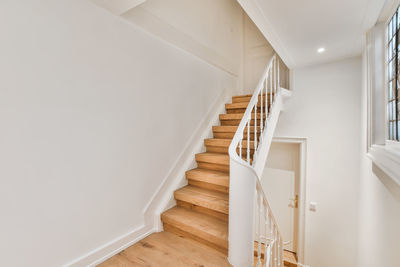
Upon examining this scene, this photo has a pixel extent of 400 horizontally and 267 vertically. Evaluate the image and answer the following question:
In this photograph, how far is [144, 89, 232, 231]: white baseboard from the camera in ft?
6.84

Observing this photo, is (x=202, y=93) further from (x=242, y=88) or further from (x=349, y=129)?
(x=349, y=129)

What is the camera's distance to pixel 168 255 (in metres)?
1.68

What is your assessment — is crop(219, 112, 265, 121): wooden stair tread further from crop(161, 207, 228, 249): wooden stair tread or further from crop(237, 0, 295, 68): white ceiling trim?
crop(161, 207, 228, 249): wooden stair tread

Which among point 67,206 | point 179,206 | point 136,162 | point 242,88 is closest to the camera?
point 67,206

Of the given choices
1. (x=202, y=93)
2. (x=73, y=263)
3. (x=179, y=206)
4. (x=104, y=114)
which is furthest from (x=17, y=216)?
(x=202, y=93)

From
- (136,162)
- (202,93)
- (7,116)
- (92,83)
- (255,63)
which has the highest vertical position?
(255,63)

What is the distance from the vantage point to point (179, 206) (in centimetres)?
230

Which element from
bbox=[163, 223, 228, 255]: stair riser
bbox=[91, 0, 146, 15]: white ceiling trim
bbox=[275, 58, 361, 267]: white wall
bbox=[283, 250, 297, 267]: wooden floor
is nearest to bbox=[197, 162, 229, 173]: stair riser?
bbox=[163, 223, 228, 255]: stair riser

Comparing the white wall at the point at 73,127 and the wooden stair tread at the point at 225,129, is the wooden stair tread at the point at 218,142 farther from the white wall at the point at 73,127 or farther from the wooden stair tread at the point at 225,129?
the white wall at the point at 73,127

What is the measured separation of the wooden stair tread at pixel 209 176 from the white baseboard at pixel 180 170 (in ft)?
0.37

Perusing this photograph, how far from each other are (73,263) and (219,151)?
192 cm

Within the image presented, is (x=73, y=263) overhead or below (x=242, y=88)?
below

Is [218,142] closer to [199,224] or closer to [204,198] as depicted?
[204,198]

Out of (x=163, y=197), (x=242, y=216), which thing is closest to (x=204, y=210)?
(x=163, y=197)
